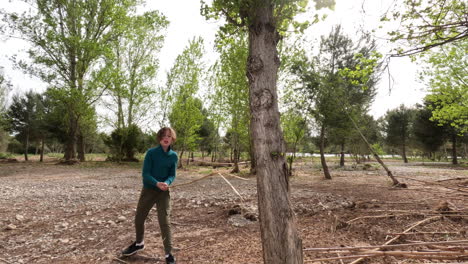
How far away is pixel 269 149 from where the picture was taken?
2252 millimetres

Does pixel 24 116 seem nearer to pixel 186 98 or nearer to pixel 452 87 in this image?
pixel 186 98

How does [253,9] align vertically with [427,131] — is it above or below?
below

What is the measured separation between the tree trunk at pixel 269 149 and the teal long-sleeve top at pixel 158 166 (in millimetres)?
1858

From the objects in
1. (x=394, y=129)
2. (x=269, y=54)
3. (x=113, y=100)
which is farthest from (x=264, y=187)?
(x=394, y=129)

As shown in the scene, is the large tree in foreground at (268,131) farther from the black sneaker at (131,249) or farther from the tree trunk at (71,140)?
the tree trunk at (71,140)

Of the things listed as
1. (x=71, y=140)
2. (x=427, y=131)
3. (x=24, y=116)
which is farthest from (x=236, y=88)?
(x=427, y=131)

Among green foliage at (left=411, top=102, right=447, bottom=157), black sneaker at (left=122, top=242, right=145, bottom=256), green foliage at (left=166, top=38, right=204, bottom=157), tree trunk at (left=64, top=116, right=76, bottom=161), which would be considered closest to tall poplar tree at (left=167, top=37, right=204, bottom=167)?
green foliage at (left=166, top=38, right=204, bottom=157)

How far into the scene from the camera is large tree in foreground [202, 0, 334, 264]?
212cm

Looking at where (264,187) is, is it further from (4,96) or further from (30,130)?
(4,96)

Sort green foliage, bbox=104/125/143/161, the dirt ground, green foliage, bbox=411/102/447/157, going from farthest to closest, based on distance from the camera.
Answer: green foliage, bbox=411/102/447/157 < green foliage, bbox=104/125/143/161 < the dirt ground

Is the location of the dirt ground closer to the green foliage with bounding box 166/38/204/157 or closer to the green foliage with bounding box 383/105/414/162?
the green foliage with bounding box 166/38/204/157

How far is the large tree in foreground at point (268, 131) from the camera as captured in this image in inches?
83.7

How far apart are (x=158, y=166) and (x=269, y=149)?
2093mm

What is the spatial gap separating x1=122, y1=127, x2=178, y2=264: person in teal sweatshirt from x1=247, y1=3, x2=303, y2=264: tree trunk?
1785mm
